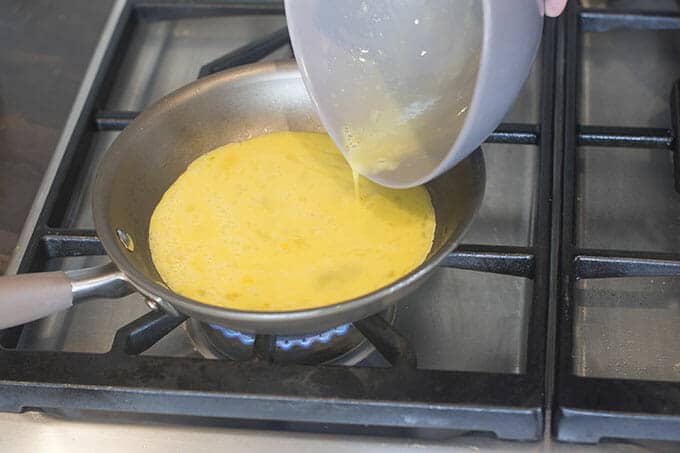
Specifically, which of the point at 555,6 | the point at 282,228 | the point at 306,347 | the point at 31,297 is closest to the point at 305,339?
the point at 306,347

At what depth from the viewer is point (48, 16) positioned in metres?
1.26

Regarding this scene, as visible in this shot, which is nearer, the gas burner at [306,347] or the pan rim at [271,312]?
the pan rim at [271,312]

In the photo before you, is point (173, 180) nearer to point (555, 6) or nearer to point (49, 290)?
point (49, 290)

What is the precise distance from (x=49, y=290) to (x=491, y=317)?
1.28 feet

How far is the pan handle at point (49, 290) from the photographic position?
0.73 meters

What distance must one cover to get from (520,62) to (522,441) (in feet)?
0.99

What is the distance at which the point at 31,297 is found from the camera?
729 mm

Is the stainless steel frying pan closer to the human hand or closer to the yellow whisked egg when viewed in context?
the yellow whisked egg

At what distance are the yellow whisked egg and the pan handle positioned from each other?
0.30 feet

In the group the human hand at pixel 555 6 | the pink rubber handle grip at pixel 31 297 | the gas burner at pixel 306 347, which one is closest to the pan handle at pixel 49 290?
the pink rubber handle grip at pixel 31 297

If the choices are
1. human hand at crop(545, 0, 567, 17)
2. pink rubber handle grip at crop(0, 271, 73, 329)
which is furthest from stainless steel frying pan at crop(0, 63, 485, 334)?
human hand at crop(545, 0, 567, 17)

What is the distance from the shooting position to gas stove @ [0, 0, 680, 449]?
0.70 m

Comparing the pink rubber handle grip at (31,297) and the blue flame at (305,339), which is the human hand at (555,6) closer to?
the blue flame at (305,339)

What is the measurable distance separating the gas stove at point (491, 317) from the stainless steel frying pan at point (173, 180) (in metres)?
0.04
